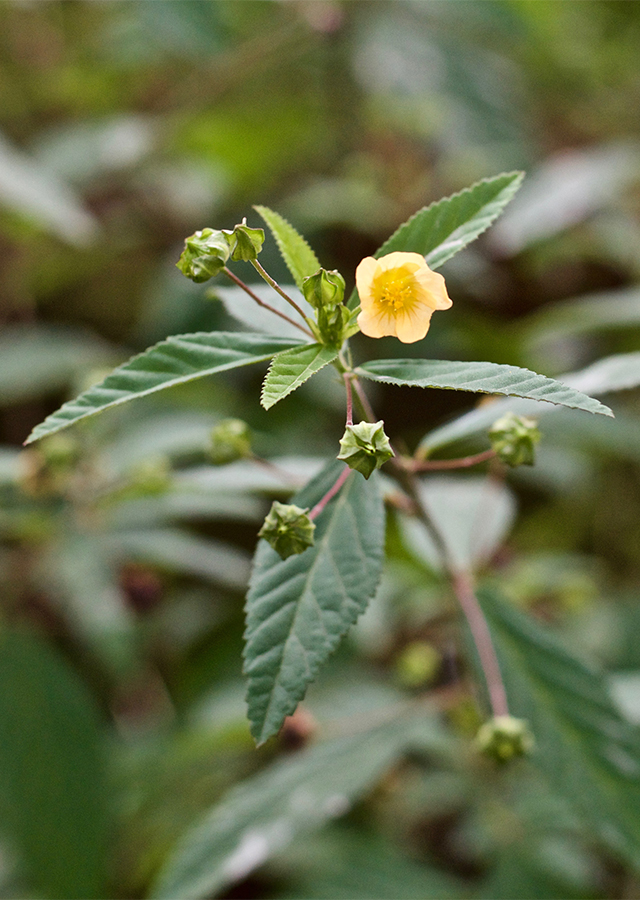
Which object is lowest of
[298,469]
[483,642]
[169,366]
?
[483,642]

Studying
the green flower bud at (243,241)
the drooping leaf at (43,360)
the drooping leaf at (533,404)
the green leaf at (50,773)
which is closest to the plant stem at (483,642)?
the drooping leaf at (533,404)

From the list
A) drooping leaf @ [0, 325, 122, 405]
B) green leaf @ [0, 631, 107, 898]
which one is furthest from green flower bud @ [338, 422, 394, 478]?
drooping leaf @ [0, 325, 122, 405]

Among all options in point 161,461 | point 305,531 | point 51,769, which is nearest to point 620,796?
point 305,531

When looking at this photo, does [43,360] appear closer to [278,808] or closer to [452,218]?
[278,808]

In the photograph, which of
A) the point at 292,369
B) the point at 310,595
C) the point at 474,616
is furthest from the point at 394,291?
the point at 474,616

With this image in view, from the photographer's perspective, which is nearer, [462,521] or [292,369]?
[292,369]
